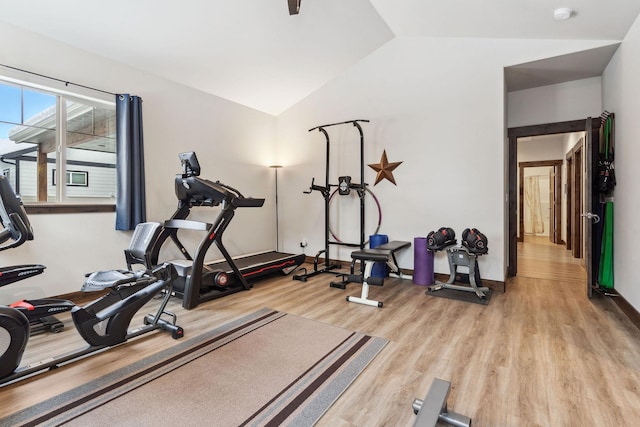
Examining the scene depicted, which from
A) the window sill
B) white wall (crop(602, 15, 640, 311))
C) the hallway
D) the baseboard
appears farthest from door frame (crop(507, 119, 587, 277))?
the window sill

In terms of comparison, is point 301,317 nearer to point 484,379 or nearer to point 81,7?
point 484,379

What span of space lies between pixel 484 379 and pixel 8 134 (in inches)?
184

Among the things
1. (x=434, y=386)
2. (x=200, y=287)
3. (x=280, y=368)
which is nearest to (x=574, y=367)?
(x=434, y=386)

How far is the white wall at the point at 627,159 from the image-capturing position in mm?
2881

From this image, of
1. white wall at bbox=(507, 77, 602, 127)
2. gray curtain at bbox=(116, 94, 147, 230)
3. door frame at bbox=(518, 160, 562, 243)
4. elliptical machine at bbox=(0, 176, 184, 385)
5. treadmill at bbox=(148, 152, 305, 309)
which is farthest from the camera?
door frame at bbox=(518, 160, 562, 243)

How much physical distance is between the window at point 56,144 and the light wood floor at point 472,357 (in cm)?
167

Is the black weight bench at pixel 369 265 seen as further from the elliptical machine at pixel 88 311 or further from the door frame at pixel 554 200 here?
the door frame at pixel 554 200

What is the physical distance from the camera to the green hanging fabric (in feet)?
11.7

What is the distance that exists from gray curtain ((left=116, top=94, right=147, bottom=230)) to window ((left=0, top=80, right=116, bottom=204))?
28 centimetres

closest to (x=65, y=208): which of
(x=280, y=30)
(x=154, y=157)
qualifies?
(x=154, y=157)

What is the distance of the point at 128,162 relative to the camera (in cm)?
370

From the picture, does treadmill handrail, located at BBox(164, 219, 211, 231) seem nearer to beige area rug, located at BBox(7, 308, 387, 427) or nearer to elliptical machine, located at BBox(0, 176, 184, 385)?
elliptical machine, located at BBox(0, 176, 184, 385)

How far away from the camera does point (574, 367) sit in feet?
7.10

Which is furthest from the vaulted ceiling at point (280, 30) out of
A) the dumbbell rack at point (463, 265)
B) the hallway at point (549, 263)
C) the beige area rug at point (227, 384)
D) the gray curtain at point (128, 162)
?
the beige area rug at point (227, 384)
